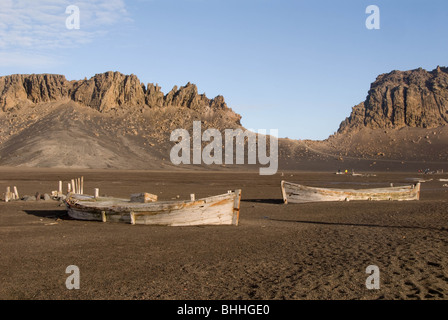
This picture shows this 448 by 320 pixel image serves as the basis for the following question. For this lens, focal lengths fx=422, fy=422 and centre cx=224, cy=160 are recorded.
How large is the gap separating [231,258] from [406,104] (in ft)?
489

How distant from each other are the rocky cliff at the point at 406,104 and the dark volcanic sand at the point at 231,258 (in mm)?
134617

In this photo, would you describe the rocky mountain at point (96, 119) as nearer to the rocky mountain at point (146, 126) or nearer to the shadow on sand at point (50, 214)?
the rocky mountain at point (146, 126)

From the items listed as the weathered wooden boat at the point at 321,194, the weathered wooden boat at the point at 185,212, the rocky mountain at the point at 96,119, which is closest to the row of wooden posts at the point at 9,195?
the weathered wooden boat at the point at 185,212

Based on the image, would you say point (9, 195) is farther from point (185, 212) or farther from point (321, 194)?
point (321, 194)

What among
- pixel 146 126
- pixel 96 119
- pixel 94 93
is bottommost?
pixel 146 126

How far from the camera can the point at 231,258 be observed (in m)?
10.5

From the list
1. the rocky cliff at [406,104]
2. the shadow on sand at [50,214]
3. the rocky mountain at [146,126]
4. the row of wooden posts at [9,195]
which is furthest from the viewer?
the rocky cliff at [406,104]

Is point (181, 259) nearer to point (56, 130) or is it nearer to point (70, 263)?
point (70, 263)

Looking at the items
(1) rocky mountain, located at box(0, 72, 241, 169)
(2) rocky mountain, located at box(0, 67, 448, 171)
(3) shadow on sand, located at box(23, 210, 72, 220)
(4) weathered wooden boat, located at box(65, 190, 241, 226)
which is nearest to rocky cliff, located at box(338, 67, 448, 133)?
(2) rocky mountain, located at box(0, 67, 448, 171)

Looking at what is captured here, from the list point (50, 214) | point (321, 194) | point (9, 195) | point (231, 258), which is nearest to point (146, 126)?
point (9, 195)

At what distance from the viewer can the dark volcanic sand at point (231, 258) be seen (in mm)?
7914

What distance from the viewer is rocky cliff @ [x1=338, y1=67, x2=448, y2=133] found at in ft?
463

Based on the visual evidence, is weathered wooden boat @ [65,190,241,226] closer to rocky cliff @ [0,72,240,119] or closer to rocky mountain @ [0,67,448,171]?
rocky mountain @ [0,67,448,171]
